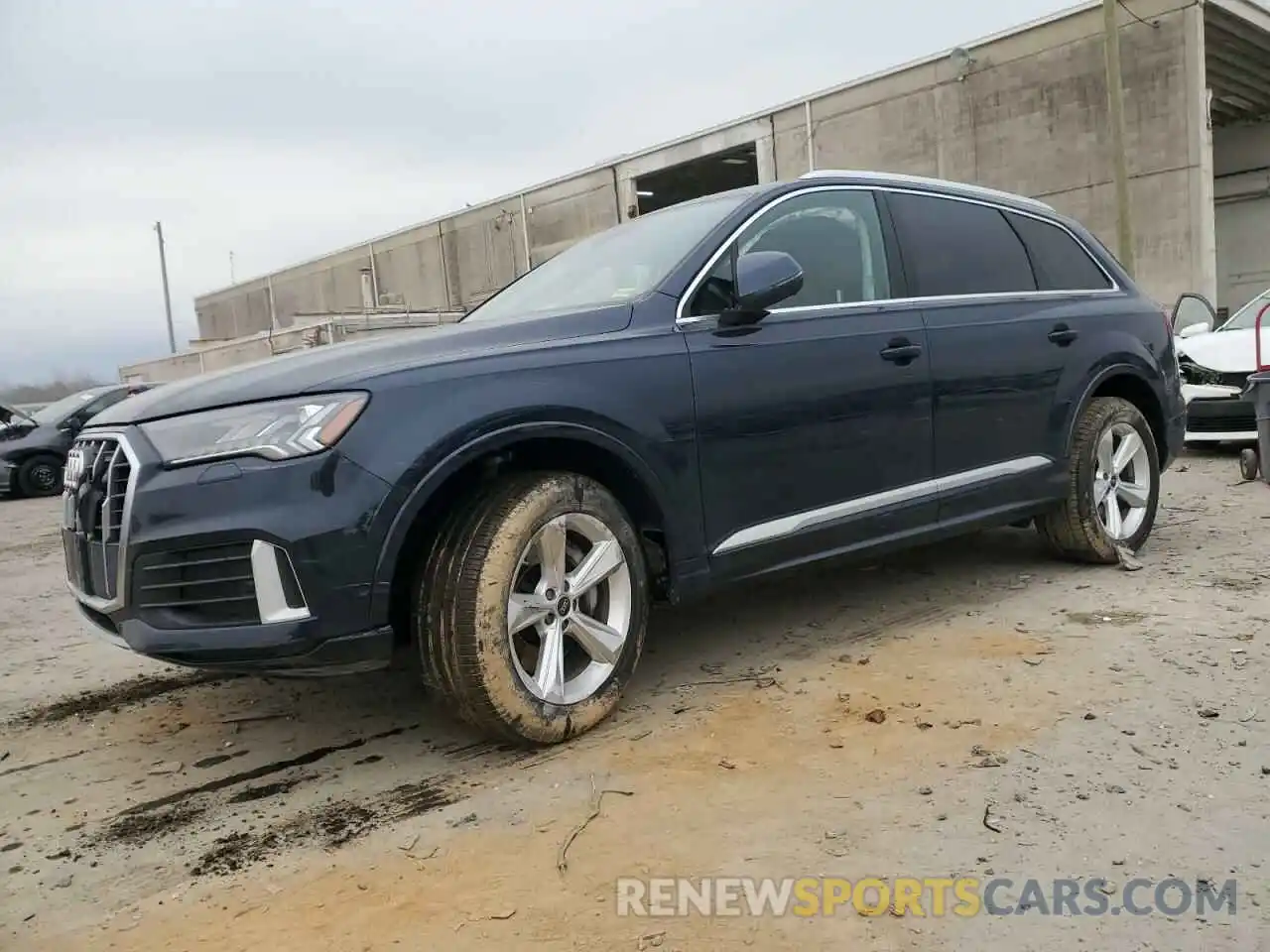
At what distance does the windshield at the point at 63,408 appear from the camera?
47.2 feet

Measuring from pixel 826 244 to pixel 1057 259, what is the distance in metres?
1.58

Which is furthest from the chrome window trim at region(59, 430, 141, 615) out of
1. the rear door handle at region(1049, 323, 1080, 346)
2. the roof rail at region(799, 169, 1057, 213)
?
the rear door handle at region(1049, 323, 1080, 346)

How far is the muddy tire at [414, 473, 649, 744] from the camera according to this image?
110 inches

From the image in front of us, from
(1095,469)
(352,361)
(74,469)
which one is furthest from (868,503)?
(74,469)

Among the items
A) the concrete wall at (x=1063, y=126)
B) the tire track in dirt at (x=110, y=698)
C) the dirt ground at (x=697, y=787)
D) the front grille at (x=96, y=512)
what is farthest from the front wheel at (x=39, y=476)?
the concrete wall at (x=1063, y=126)

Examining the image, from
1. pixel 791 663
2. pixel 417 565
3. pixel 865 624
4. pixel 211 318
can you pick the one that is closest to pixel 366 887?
pixel 417 565

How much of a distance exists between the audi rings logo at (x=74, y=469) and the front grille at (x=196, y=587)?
0.52 metres

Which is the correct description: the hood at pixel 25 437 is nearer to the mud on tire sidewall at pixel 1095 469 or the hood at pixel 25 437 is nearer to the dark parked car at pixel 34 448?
the dark parked car at pixel 34 448

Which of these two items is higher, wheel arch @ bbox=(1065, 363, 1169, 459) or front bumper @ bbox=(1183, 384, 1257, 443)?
wheel arch @ bbox=(1065, 363, 1169, 459)

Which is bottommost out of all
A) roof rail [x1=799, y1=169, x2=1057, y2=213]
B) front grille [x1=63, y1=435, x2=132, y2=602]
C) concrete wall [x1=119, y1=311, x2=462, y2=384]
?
front grille [x1=63, y1=435, x2=132, y2=602]

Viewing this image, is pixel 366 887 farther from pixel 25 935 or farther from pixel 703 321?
pixel 703 321

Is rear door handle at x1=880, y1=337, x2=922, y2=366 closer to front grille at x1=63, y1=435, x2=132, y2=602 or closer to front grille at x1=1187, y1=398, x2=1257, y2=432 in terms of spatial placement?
front grille at x1=63, y1=435, x2=132, y2=602

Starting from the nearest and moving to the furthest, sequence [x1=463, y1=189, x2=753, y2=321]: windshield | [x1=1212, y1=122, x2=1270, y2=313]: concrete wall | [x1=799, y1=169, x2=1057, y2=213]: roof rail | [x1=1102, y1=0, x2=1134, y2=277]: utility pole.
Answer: [x1=463, y1=189, x2=753, y2=321]: windshield → [x1=799, y1=169, x2=1057, y2=213]: roof rail → [x1=1102, y1=0, x2=1134, y2=277]: utility pole → [x1=1212, y1=122, x2=1270, y2=313]: concrete wall

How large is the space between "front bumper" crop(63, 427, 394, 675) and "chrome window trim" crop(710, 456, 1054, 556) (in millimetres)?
1225
